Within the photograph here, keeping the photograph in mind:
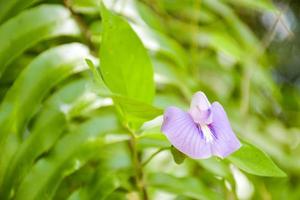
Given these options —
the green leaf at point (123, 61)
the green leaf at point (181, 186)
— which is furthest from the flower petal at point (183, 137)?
the green leaf at point (181, 186)

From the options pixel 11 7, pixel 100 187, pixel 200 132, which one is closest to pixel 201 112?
pixel 200 132

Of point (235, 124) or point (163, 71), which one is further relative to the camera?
point (235, 124)

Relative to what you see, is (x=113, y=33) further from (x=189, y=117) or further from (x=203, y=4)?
(x=203, y=4)

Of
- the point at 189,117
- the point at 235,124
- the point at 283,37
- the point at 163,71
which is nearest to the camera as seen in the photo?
the point at 189,117

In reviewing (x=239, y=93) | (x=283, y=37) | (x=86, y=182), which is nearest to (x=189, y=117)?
(x=86, y=182)

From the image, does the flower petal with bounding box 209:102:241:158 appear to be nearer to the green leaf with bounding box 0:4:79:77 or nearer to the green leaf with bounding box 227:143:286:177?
the green leaf with bounding box 227:143:286:177

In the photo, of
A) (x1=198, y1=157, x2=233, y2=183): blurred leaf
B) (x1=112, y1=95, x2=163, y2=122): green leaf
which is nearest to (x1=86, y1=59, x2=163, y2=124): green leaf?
(x1=112, y1=95, x2=163, y2=122): green leaf

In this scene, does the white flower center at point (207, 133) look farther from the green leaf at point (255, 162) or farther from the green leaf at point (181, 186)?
the green leaf at point (181, 186)
